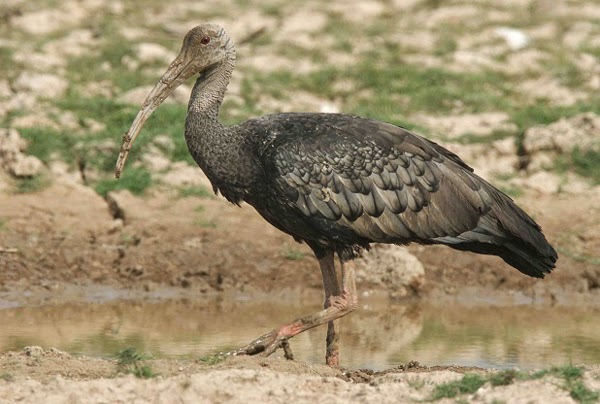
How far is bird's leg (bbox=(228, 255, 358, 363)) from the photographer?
28.2ft

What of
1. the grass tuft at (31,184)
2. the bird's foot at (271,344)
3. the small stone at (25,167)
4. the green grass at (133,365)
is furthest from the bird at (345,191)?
the small stone at (25,167)

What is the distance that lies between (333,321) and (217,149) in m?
1.40

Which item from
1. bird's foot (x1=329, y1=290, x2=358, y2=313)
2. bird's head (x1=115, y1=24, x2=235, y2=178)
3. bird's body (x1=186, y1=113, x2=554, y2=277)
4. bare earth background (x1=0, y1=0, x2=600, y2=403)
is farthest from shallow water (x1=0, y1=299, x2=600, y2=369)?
bird's head (x1=115, y1=24, x2=235, y2=178)

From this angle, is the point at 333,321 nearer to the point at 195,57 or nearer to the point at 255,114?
the point at 195,57

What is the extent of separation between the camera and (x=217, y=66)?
9.59 meters

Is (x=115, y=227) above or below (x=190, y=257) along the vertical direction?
above

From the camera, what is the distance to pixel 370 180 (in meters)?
8.96

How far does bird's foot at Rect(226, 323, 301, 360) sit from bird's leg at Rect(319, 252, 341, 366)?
533 mm

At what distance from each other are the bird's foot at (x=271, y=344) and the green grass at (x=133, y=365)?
894mm

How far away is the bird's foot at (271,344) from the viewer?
338 inches

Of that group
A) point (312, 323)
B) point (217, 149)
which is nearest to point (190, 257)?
point (217, 149)

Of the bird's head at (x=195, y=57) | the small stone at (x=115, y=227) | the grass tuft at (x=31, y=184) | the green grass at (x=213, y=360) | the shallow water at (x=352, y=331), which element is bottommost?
the green grass at (x=213, y=360)

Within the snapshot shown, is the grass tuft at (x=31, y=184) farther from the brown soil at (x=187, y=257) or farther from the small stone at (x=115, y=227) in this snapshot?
the small stone at (x=115, y=227)

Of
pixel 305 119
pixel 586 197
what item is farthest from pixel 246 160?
pixel 586 197
